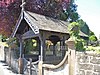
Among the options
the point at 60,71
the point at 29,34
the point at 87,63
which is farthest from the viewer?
the point at 29,34

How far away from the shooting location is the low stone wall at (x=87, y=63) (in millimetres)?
6402

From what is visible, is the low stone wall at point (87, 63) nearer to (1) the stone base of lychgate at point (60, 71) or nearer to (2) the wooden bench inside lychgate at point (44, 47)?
(2) the wooden bench inside lychgate at point (44, 47)

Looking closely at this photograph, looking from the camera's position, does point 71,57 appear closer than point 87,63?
No

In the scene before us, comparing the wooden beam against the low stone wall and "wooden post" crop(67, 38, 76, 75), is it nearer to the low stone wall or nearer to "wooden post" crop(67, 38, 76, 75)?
"wooden post" crop(67, 38, 76, 75)

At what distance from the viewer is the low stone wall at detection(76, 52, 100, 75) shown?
6.40 meters

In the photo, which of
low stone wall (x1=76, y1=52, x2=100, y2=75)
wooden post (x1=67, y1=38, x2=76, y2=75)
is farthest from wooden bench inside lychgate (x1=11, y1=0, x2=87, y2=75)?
low stone wall (x1=76, y1=52, x2=100, y2=75)

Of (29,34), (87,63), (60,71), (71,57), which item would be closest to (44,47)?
(29,34)

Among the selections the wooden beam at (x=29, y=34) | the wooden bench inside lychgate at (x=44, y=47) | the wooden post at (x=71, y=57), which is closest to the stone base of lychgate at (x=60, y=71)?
the wooden bench inside lychgate at (x=44, y=47)

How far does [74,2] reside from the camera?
28.7m

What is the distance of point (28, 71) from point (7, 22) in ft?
23.9

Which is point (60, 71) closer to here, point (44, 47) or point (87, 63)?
point (87, 63)

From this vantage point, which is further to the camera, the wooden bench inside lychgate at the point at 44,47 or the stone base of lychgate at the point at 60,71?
the stone base of lychgate at the point at 60,71

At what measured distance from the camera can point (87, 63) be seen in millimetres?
6746

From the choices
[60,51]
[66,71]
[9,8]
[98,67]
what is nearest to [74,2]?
[9,8]
